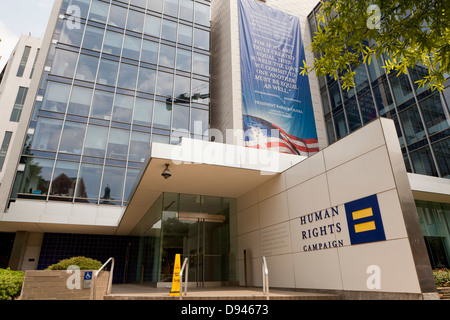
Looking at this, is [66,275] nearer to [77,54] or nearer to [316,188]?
[316,188]

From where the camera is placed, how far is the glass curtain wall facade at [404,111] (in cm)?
1574

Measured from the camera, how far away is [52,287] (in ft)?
24.6

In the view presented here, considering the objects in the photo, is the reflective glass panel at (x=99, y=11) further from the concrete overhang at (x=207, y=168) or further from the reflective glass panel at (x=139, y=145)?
the concrete overhang at (x=207, y=168)

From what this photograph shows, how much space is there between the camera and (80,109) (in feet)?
62.7

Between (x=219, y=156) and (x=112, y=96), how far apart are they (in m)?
13.7

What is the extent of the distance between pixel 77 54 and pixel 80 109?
13.2 feet

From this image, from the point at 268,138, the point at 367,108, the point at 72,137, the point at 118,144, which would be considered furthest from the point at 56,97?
the point at 367,108

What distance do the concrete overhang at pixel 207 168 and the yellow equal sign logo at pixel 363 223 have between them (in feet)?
11.5

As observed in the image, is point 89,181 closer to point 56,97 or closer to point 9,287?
point 56,97

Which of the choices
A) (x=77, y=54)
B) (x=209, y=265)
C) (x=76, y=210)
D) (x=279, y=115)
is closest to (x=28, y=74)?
(x=77, y=54)

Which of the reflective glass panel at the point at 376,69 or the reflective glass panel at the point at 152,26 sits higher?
the reflective glass panel at the point at 152,26

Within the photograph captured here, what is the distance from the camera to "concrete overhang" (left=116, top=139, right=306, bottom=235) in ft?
29.6

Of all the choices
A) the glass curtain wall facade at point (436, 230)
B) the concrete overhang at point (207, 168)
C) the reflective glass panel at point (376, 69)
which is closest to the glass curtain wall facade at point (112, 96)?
the concrete overhang at point (207, 168)
